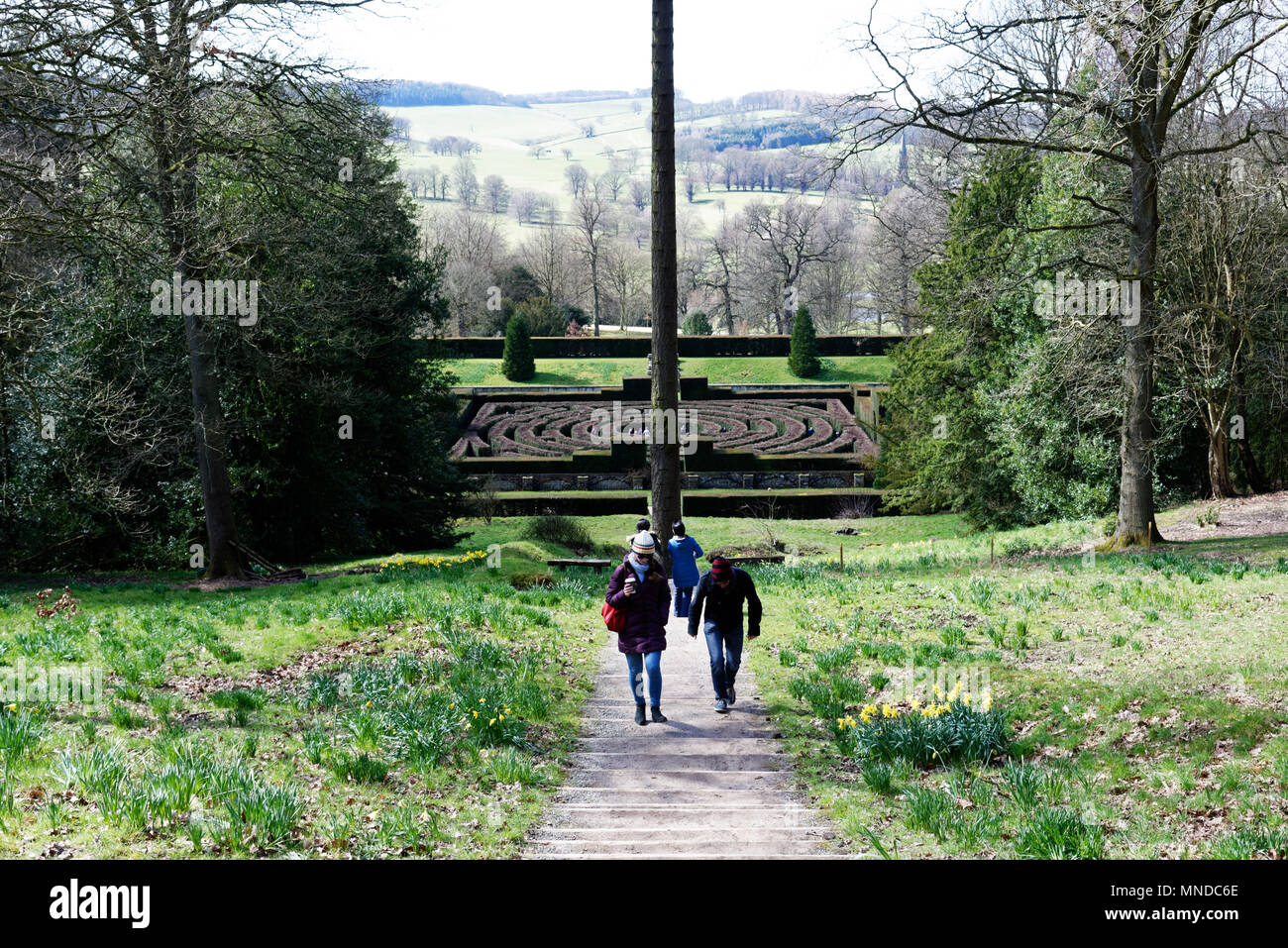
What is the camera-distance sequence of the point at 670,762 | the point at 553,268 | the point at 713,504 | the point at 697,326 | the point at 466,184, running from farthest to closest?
1. the point at 466,184
2. the point at 553,268
3. the point at 697,326
4. the point at 713,504
5. the point at 670,762

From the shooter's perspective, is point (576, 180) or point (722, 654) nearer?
point (722, 654)

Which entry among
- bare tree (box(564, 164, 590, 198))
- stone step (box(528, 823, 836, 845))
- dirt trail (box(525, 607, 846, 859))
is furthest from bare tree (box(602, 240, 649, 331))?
bare tree (box(564, 164, 590, 198))

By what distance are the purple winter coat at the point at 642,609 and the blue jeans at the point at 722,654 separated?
0.59 m

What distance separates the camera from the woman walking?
793 cm

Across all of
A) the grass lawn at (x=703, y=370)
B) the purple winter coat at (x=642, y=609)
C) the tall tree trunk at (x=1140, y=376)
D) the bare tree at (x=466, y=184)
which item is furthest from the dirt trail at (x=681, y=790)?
the bare tree at (x=466, y=184)

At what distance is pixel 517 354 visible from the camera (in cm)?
5069

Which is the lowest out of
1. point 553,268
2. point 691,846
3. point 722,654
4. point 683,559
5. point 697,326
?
point 691,846

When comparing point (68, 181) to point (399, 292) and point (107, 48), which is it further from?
point (399, 292)

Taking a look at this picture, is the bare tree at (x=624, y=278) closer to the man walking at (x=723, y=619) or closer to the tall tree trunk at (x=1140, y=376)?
the tall tree trunk at (x=1140, y=376)

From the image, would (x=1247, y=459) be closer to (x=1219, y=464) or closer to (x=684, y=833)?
(x=1219, y=464)

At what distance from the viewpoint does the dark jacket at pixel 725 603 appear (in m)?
8.41

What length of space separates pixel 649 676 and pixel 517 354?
43.9m

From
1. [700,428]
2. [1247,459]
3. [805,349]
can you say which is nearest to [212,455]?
[1247,459]
